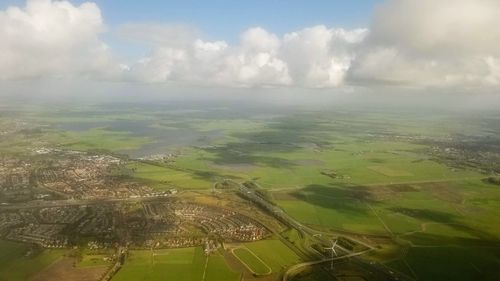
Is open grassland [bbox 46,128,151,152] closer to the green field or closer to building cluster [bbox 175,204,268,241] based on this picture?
building cluster [bbox 175,204,268,241]

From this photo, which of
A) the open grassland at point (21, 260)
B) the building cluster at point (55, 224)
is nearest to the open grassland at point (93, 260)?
the open grassland at point (21, 260)

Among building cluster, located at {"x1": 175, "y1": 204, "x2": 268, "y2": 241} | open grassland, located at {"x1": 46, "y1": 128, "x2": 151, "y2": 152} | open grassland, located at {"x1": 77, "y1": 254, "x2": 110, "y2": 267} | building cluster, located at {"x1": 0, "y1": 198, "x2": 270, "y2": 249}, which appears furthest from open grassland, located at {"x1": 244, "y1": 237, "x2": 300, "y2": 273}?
open grassland, located at {"x1": 46, "y1": 128, "x2": 151, "y2": 152}

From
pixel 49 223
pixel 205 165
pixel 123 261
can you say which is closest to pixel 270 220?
pixel 123 261

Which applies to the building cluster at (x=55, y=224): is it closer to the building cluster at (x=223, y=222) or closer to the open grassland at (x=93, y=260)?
the open grassland at (x=93, y=260)

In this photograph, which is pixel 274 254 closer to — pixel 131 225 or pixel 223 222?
pixel 223 222

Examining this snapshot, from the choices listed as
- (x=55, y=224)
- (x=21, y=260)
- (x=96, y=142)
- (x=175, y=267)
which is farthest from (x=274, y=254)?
(x=96, y=142)

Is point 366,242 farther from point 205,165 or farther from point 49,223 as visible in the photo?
point 205,165

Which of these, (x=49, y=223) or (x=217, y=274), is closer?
(x=217, y=274)
